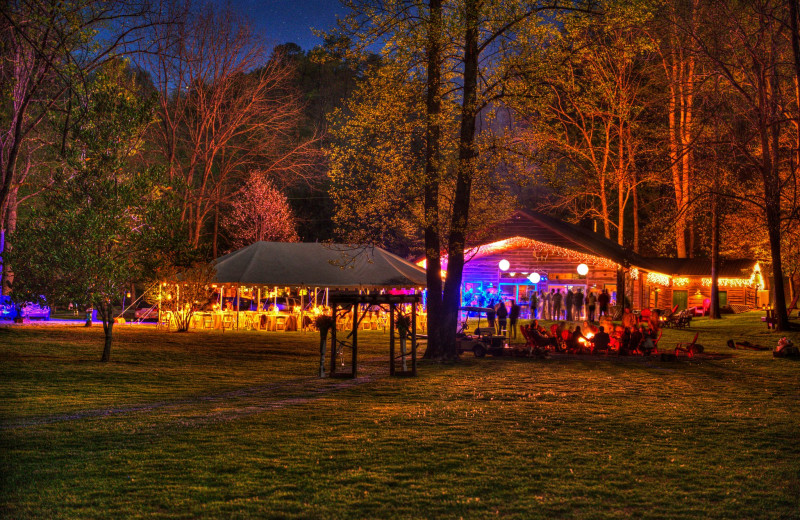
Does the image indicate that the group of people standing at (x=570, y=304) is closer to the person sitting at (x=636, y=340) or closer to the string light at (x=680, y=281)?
the string light at (x=680, y=281)

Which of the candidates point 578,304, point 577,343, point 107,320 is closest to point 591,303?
point 578,304

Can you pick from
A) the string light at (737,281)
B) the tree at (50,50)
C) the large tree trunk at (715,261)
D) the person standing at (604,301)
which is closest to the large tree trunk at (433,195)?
the tree at (50,50)

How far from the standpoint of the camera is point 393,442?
919cm

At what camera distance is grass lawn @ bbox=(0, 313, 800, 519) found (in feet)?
21.5

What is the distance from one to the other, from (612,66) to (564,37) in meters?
19.0

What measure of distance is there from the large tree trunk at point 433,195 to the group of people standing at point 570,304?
17188mm

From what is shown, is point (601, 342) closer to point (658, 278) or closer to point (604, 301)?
point (604, 301)

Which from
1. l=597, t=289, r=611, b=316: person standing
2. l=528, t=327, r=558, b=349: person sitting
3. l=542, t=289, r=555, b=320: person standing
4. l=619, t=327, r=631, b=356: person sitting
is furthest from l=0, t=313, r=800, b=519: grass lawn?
l=542, t=289, r=555, b=320: person standing

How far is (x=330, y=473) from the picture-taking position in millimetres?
7598

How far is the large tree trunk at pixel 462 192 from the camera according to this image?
18.9 m

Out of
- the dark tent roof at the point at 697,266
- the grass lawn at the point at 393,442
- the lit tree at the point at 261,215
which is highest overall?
the lit tree at the point at 261,215

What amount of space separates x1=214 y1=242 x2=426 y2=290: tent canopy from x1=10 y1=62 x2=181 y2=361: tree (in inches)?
521

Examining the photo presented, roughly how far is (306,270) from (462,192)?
14.5 m

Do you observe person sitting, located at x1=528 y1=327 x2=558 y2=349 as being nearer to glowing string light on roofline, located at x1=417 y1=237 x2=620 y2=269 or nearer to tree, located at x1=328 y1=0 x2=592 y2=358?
tree, located at x1=328 y1=0 x2=592 y2=358
